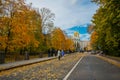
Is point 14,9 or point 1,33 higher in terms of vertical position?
point 14,9

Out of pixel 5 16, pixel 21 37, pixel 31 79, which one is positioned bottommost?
pixel 31 79

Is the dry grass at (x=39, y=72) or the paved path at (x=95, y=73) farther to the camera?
the dry grass at (x=39, y=72)

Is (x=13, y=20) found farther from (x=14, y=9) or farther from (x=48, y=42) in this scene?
(x=48, y=42)

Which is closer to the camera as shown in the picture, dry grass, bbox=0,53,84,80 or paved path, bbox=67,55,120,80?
paved path, bbox=67,55,120,80

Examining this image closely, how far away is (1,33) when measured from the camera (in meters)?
44.4

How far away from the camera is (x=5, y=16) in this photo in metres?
44.3

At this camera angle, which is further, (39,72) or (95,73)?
(39,72)

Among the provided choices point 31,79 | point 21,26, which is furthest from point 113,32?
point 31,79

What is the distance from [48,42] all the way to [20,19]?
47644mm

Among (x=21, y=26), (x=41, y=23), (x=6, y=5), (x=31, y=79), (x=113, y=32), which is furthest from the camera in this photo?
(x=41, y=23)

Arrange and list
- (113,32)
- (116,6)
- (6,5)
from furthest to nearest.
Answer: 1. (6,5)
2. (113,32)
3. (116,6)

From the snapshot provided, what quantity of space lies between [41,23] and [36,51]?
12018 millimetres

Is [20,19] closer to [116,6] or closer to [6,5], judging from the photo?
[6,5]

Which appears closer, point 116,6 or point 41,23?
point 116,6
